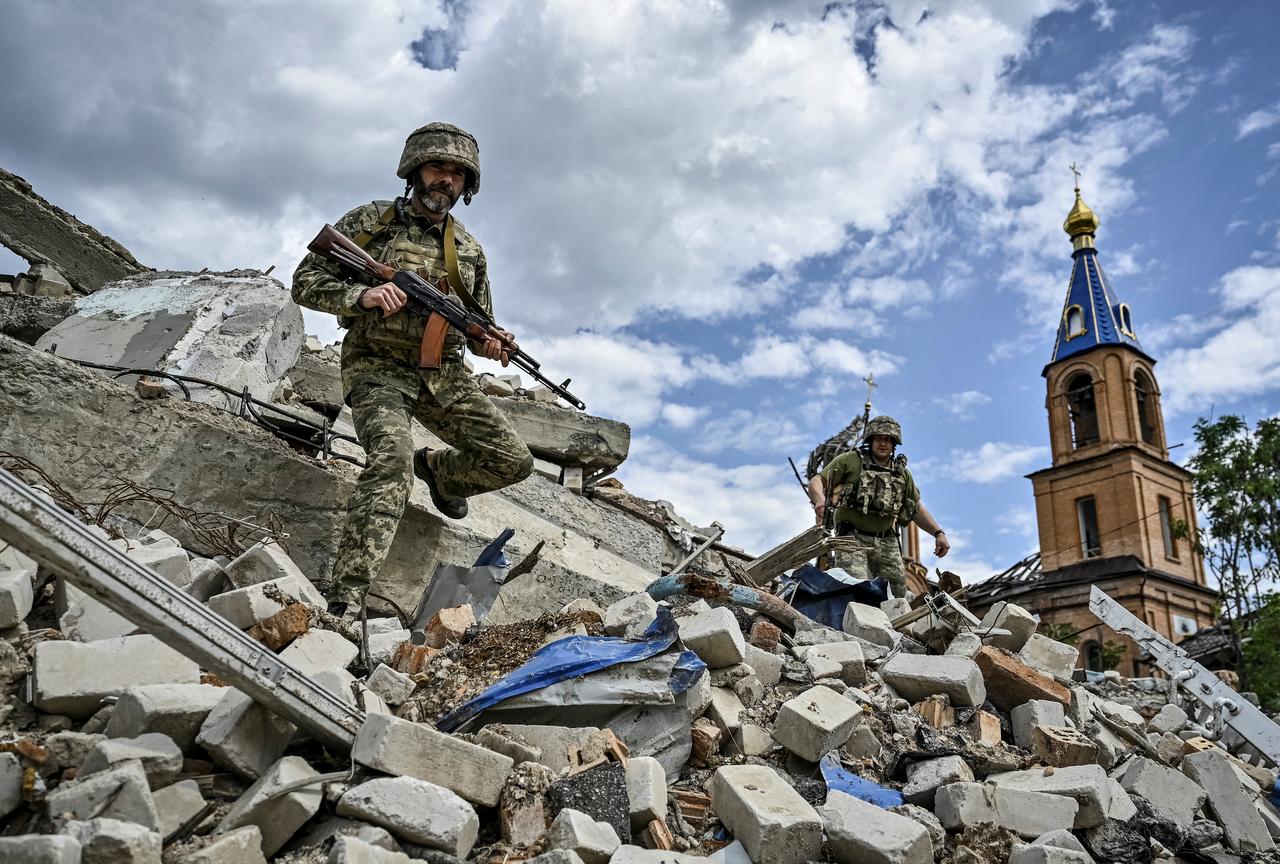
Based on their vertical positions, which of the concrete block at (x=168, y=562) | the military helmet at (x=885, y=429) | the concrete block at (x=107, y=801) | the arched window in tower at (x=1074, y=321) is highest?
the arched window in tower at (x=1074, y=321)

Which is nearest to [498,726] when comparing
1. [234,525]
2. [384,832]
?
[384,832]

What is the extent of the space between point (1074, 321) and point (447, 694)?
33.5 meters

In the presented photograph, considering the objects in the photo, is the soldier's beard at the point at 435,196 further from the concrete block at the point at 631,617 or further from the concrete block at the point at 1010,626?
the concrete block at the point at 1010,626

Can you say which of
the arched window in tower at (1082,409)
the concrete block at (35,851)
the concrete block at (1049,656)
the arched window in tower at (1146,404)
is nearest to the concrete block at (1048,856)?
the concrete block at (35,851)

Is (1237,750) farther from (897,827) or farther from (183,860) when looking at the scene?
(183,860)

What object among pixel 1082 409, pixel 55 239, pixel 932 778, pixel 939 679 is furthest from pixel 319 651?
pixel 1082 409

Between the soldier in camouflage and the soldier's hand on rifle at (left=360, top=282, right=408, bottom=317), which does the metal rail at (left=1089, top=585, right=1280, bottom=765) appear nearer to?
the soldier in camouflage

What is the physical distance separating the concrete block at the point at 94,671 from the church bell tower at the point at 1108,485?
90.9 feet

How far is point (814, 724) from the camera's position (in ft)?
9.72

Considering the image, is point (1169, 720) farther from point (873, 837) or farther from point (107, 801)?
point (107, 801)

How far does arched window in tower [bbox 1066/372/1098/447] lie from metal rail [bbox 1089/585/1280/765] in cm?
2799

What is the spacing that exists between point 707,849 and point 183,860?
49.8 inches

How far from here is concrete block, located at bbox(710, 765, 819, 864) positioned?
7.59 ft

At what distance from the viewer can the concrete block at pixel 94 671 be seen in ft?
7.63
